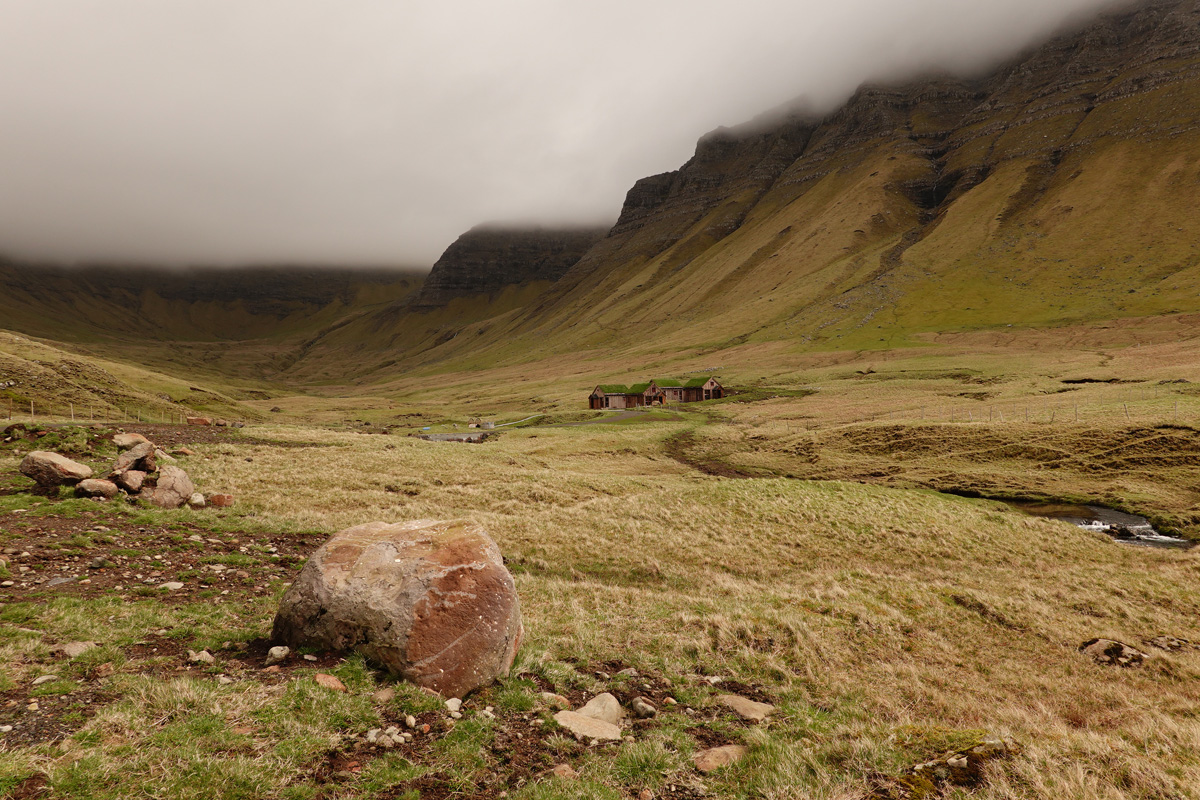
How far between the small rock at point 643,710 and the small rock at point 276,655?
280 inches

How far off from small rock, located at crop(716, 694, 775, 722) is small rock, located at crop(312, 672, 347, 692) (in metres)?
7.59

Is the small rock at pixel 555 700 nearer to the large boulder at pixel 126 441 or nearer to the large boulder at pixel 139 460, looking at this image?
the large boulder at pixel 139 460

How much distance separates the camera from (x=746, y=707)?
441 inches

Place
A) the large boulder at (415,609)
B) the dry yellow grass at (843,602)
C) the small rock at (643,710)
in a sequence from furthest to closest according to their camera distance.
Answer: the small rock at (643,710) → the large boulder at (415,609) → the dry yellow grass at (843,602)

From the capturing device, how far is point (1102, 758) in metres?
8.22

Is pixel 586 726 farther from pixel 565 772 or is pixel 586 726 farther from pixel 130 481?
pixel 130 481

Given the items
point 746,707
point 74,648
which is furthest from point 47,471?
point 746,707

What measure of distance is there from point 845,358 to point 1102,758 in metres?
148

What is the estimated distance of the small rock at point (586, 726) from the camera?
9.31 meters

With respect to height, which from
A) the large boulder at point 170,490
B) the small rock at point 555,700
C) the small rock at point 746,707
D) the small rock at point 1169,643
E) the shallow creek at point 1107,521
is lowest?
the shallow creek at point 1107,521

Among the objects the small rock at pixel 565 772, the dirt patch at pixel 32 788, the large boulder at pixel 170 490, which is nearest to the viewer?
the dirt patch at pixel 32 788

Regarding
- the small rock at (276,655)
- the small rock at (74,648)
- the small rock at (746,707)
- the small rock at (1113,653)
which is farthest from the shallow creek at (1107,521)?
the small rock at (74,648)

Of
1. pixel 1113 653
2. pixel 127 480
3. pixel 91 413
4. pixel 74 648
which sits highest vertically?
pixel 127 480

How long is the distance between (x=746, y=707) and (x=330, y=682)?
327 inches
